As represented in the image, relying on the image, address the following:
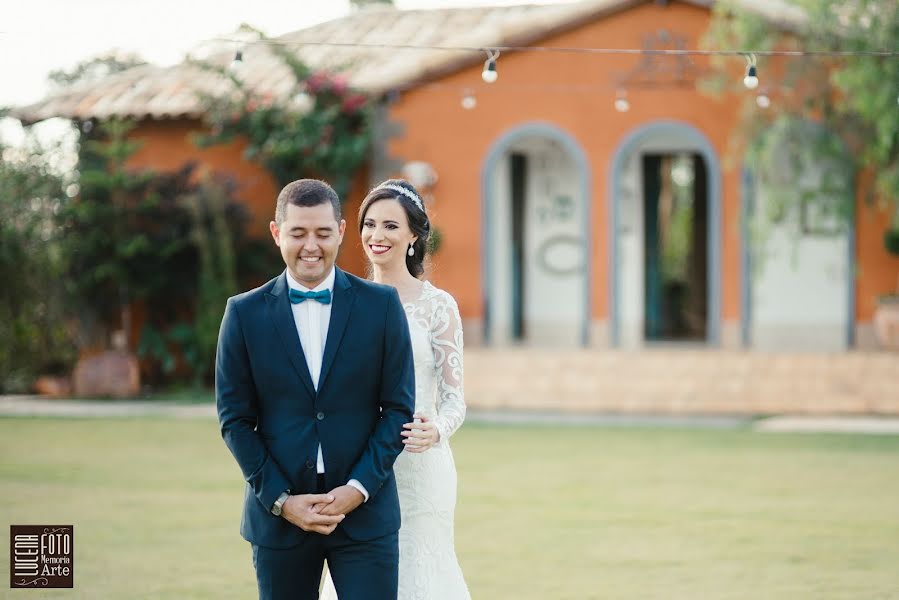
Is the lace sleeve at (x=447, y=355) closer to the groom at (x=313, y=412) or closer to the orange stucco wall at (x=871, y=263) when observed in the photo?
the groom at (x=313, y=412)

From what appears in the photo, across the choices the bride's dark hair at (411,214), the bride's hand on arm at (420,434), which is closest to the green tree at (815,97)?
the bride's dark hair at (411,214)

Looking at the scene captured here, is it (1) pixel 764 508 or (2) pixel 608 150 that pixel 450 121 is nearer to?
(2) pixel 608 150

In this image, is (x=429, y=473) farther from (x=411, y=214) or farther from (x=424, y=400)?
(x=411, y=214)

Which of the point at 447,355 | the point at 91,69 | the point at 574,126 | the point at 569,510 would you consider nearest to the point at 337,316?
the point at 447,355

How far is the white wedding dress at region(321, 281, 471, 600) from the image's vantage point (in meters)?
4.43

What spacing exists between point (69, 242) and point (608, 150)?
684cm

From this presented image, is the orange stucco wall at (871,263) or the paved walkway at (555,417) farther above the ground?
the orange stucco wall at (871,263)

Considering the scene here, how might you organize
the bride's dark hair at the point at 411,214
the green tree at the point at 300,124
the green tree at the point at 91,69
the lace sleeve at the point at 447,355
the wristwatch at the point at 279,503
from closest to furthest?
the wristwatch at the point at 279,503 → the lace sleeve at the point at 447,355 → the bride's dark hair at the point at 411,214 → the green tree at the point at 300,124 → the green tree at the point at 91,69

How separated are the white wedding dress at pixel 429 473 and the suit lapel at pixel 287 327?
0.79m

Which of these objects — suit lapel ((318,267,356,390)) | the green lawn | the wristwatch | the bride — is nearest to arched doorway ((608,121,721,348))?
the green lawn

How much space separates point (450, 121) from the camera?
54.1 ft

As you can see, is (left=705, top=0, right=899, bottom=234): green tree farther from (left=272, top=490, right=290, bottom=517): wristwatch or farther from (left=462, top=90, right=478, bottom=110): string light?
(left=272, top=490, right=290, bottom=517): wristwatch

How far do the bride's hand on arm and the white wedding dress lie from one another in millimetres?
348

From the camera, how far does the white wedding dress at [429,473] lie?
4426 mm
